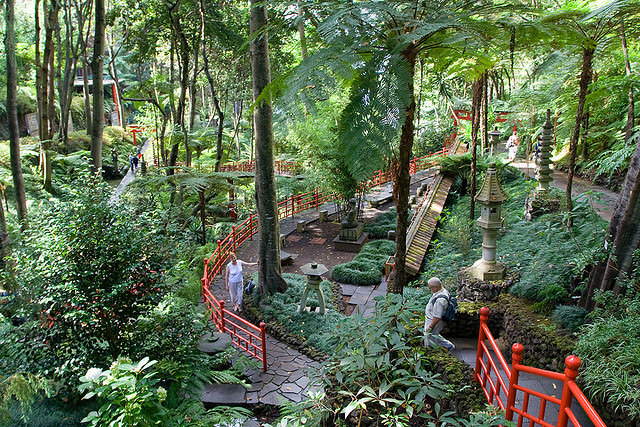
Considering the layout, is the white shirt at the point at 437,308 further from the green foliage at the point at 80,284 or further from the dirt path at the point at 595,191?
the dirt path at the point at 595,191

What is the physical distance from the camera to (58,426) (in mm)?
4793

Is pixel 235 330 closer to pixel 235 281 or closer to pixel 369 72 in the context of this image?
pixel 235 281

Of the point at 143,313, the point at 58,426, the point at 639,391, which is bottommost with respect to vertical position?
the point at 58,426

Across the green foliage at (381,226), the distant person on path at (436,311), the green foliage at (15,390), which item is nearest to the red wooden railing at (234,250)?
the green foliage at (381,226)

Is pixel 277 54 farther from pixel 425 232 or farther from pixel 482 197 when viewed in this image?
pixel 482 197

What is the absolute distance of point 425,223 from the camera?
44.9 ft

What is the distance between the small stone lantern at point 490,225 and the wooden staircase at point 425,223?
255 cm

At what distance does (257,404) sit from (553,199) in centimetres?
938

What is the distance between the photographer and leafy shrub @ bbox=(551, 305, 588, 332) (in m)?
5.98

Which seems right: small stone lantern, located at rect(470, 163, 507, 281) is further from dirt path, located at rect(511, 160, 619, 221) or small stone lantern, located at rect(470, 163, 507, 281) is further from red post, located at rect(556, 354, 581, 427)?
red post, located at rect(556, 354, 581, 427)

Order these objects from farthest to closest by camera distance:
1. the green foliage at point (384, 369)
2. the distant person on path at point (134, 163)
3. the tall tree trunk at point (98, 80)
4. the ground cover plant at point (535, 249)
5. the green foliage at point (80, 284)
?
the distant person on path at point (134, 163) → the tall tree trunk at point (98, 80) → the ground cover plant at point (535, 249) → the green foliage at point (80, 284) → the green foliage at point (384, 369)

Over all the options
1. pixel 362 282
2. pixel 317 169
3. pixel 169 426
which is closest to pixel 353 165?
pixel 169 426

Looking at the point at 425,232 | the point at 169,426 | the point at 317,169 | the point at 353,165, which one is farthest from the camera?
the point at 317,169

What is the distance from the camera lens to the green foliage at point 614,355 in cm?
432
